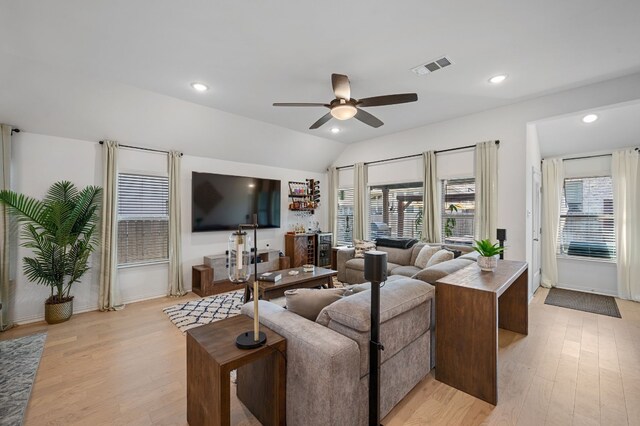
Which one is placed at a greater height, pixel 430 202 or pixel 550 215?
pixel 430 202

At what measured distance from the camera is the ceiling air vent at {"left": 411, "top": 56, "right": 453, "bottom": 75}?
274 centimetres

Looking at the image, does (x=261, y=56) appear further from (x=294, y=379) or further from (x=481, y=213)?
(x=481, y=213)

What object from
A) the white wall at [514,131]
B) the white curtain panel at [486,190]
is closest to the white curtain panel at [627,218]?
the white wall at [514,131]

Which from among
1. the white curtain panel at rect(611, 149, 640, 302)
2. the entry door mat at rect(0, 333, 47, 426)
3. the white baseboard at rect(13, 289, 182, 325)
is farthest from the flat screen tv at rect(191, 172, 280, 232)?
the white curtain panel at rect(611, 149, 640, 302)

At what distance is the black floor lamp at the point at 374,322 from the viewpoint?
1480 mm

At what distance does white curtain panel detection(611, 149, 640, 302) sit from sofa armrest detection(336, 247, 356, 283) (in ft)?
13.7

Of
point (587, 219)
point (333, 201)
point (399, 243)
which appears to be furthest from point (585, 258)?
point (333, 201)

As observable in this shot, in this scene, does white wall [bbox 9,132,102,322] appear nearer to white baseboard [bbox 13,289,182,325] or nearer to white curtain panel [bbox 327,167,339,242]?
white baseboard [bbox 13,289,182,325]

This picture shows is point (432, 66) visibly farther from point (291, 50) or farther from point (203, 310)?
point (203, 310)

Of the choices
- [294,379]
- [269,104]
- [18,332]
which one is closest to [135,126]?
[269,104]

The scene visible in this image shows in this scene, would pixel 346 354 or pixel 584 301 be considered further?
pixel 584 301

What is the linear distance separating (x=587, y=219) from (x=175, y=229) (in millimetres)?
7031

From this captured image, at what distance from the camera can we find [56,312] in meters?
3.36

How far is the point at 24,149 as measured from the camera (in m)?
3.44
